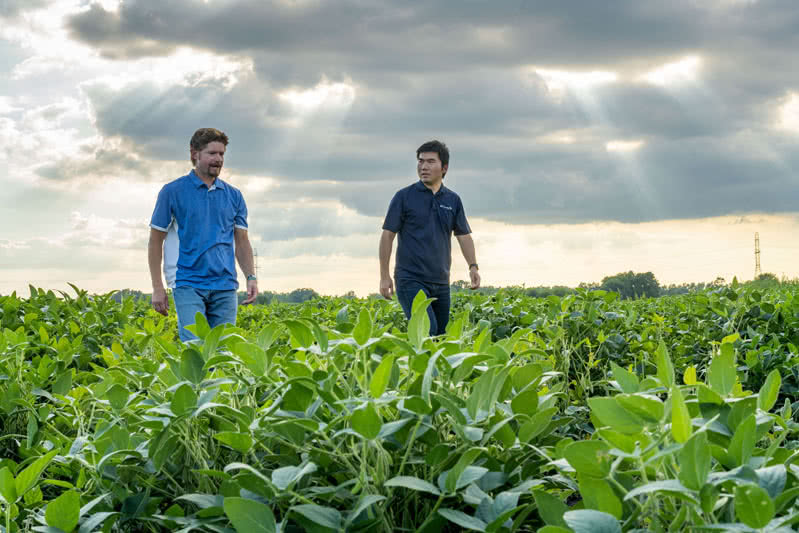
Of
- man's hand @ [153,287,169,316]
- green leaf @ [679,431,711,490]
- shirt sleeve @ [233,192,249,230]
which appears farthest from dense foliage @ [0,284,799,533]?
→ shirt sleeve @ [233,192,249,230]

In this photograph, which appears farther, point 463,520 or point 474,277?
point 474,277

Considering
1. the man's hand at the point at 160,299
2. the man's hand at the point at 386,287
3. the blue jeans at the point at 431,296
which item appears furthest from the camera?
the man's hand at the point at 386,287

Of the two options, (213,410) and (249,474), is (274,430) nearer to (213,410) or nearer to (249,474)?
(249,474)

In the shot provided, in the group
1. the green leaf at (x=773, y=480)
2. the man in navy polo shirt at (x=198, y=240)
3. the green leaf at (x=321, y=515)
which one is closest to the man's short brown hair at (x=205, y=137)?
the man in navy polo shirt at (x=198, y=240)

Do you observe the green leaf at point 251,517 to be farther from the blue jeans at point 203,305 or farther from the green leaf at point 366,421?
the blue jeans at point 203,305

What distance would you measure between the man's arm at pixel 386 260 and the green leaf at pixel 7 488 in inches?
250

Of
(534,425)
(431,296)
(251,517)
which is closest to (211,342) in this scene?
(251,517)

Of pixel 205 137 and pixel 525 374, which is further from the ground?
pixel 205 137

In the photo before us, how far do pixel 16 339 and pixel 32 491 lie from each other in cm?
221

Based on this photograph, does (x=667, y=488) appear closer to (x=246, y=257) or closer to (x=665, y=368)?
(x=665, y=368)

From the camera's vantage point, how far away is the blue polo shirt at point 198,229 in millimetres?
6512

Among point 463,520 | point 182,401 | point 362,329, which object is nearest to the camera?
point 463,520

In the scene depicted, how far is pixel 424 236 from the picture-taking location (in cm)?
812

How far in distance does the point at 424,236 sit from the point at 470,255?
41.7 inches
